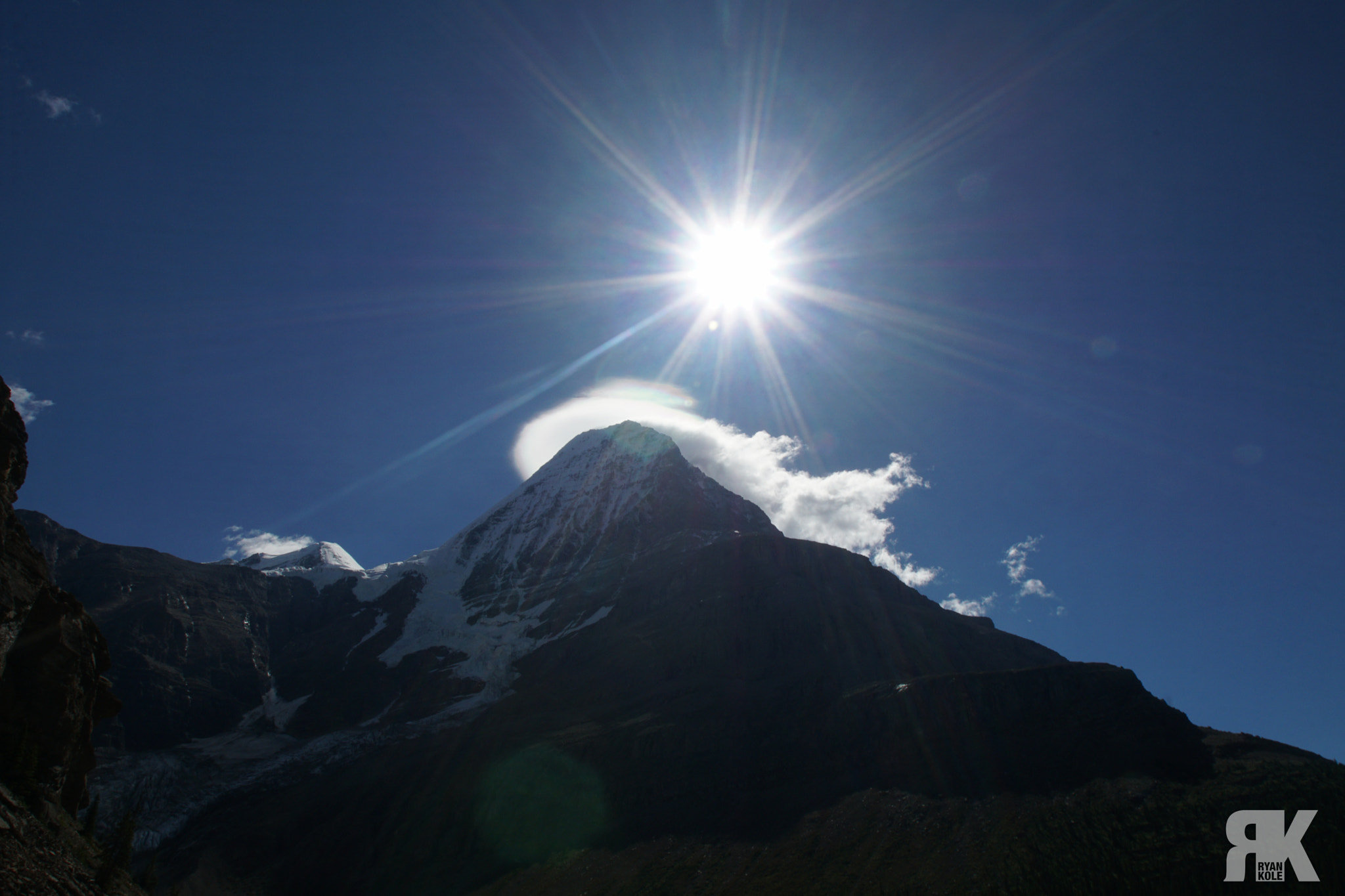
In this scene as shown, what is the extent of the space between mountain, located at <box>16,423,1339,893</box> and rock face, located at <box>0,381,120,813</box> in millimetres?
56096

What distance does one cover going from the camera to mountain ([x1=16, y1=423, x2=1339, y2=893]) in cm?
8819

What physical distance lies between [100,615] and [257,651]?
32.6 metres

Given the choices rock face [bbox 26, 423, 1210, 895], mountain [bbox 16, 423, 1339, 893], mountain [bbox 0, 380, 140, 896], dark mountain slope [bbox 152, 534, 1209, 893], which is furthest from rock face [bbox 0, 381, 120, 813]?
dark mountain slope [bbox 152, 534, 1209, 893]

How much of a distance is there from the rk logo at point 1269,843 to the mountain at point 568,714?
776 cm

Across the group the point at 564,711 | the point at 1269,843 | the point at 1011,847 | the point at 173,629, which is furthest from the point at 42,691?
the point at 173,629

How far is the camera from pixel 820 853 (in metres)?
73.8

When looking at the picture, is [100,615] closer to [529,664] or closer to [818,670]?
[529,664]

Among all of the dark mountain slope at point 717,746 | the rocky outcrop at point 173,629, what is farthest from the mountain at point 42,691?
the rocky outcrop at point 173,629

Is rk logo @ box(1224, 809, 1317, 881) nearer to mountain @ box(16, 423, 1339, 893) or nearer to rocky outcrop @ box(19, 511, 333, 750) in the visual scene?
mountain @ box(16, 423, 1339, 893)

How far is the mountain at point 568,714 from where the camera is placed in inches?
3472

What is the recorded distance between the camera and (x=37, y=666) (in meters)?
38.4

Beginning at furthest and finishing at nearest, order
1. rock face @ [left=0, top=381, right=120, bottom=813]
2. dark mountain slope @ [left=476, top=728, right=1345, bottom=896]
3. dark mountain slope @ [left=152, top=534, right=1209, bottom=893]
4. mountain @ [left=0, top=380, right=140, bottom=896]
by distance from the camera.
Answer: dark mountain slope @ [left=152, top=534, right=1209, bottom=893] → dark mountain slope @ [left=476, top=728, right=1345, bottom=896] → rock face @ [left=0, top=381, right=120, bottom=813] → mountain @ [left=0, top=380, right=140, bottom=896]

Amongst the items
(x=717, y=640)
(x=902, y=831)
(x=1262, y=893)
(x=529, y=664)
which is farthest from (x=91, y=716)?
(x=529, y=664)

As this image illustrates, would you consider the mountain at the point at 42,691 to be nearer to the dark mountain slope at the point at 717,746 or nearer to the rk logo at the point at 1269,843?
the dark mountain slope at the point at 717,746
